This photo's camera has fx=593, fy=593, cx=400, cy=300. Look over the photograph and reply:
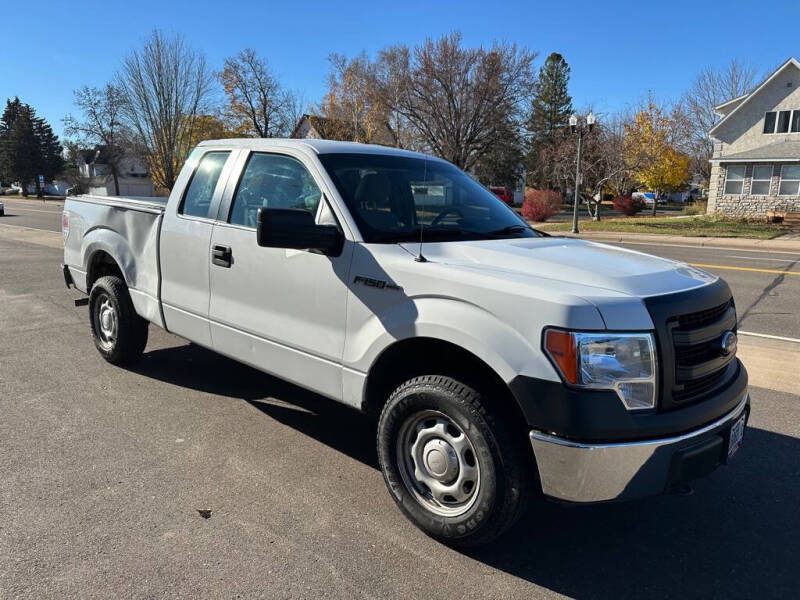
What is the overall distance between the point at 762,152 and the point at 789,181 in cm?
191

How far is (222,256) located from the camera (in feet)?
12.6

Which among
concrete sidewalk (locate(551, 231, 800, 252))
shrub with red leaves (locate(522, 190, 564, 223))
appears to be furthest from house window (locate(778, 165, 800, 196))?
shrub with red leaves (locate(522, 190, 564, 223))

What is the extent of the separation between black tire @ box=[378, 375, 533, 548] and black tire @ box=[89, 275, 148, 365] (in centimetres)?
307

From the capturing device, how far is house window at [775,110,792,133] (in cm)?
2911

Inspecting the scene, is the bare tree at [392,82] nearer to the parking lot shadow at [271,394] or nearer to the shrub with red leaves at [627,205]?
the shrub with red leaves at [627,205]

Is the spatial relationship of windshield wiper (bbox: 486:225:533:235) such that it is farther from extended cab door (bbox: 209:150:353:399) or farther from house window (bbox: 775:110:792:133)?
house window (bbox: 775:110:792:133)

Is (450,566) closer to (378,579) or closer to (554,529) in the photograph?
(378,579)

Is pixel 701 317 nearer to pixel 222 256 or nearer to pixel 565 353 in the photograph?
pixel 565 353

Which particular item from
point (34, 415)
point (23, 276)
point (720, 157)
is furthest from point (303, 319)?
point (720, 157)

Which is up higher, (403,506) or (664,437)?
(664,437)

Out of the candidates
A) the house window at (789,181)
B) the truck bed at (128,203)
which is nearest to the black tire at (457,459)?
the truck bed at (128,203)

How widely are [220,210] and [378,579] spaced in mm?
2554

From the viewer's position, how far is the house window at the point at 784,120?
95.5 ft

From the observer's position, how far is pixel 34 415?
4.30 meters
